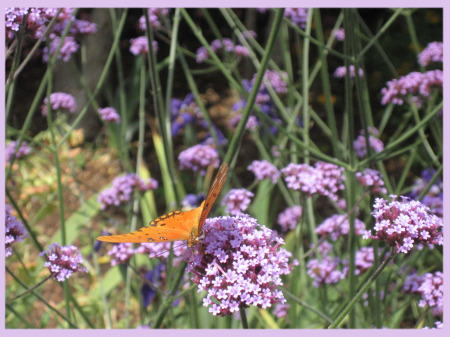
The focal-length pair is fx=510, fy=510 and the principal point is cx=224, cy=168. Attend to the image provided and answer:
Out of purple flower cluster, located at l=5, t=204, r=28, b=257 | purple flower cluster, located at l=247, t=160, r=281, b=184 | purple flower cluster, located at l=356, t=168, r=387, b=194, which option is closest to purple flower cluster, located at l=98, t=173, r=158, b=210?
purple flower cluster, located at l=247, t=160, r=281, b=184

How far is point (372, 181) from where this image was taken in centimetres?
122

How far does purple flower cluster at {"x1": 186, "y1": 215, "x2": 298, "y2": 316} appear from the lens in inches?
27.9

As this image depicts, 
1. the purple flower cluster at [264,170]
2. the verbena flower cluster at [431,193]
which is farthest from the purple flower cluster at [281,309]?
the verbena flower cluster at [431,193]

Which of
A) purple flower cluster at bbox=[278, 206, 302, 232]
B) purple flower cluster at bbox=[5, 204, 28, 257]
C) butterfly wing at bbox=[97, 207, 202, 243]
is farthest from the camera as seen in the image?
purple flower cluster at bbox=[278, 206, 302, 232]

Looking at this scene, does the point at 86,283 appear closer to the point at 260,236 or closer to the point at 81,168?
the point at 81,168

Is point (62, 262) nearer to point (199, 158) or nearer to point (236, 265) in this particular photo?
point (236, 265)

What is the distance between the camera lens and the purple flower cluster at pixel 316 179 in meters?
1.21

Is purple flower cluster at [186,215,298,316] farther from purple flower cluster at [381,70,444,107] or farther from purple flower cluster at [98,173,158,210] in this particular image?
purple flower cluster at [381,70,444,107]

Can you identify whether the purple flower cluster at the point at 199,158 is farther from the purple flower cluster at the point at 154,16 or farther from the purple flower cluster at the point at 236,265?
the purple flower cluster at the point at 236,265

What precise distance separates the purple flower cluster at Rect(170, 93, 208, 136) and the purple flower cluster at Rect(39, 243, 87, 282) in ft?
4.47

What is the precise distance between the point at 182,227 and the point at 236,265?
0.09 metres

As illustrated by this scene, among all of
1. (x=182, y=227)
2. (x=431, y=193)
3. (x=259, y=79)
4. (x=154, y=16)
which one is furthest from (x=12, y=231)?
(x=431, y=193)

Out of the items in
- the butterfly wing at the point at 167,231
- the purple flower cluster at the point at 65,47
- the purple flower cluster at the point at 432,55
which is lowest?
the butterfly wing at the point at 167,231

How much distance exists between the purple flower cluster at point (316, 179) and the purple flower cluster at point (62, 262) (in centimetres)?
52
